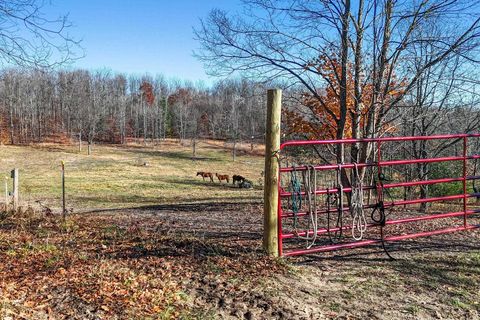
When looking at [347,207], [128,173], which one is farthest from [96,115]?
[347,207]

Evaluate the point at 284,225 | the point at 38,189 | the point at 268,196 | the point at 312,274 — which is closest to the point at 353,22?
the point at 284,225

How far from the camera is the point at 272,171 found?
190 inches

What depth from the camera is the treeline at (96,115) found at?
65.1 metres

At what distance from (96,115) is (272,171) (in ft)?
202

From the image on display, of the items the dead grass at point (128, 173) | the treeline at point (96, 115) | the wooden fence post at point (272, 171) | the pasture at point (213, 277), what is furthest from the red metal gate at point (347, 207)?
the treeline at point (96, 115)

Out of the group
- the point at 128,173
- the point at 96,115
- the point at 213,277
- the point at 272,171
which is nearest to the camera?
the point at 213,277

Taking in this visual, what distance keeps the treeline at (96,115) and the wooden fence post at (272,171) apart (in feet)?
181

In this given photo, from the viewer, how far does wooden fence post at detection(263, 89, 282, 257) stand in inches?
190

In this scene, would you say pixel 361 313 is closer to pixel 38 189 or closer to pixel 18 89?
pixel 38 189

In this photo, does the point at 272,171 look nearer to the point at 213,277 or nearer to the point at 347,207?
the point at 213,277

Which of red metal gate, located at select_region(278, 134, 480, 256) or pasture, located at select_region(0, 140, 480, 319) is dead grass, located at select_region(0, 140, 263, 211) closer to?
pasture, located at select_region(0, 140, 480, 319)

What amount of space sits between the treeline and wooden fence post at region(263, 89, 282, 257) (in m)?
55.3

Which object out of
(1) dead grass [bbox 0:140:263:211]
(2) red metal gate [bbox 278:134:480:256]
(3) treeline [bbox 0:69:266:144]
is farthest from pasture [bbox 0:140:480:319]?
(3) treeline [bbox 0:69:266:144]

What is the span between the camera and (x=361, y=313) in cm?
366
